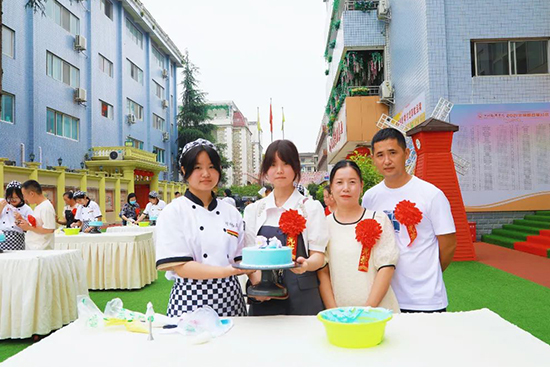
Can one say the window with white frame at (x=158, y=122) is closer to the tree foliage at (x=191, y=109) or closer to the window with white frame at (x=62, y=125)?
the tree foliage at (x=191, y=109)

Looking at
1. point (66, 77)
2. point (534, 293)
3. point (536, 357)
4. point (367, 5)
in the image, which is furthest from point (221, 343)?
point (66, 77)

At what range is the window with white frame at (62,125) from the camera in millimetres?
18250

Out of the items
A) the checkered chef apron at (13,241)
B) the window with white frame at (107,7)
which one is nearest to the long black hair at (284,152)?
the checkered chef apron at (13,241)

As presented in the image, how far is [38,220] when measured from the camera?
5.58 metres

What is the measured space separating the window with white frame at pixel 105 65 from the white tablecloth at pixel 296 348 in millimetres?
24052

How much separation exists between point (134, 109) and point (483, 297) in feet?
84.7

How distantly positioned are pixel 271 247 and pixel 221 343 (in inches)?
17.1

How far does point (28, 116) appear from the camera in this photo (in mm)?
16734

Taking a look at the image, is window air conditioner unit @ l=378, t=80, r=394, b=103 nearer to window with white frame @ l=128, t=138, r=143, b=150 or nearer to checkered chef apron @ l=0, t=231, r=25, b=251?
checkered chef apron @ l=0, t=231, r=25, b=251

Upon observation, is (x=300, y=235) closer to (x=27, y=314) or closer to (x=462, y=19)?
(x=27, y=314)

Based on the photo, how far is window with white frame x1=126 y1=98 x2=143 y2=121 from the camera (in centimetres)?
2659

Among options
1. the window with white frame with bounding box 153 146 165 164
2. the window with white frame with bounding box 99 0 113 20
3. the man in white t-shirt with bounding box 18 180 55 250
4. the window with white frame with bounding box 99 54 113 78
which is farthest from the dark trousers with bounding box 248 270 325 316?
the window with white frame with bounding box 153 146 165 164

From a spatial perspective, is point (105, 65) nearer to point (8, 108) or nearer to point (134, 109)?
point (134, 109)

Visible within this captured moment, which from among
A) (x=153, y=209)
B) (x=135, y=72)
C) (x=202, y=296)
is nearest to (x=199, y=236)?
(x=202, y=296)
